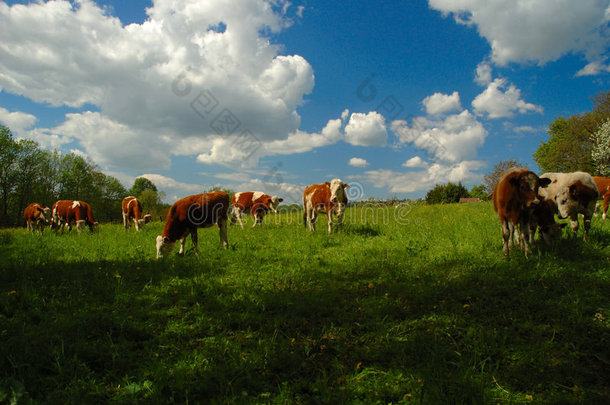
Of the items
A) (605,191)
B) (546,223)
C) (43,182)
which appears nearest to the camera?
(546,223)

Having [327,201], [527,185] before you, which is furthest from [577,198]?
[327,201]

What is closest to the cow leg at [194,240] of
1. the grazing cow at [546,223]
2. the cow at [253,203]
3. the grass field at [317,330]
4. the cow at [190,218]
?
the cow at [190,218]

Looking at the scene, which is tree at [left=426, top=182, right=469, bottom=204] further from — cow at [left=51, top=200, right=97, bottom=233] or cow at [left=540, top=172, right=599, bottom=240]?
cow at [left=51, top=200, right=97, bottom=233]

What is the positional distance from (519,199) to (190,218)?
8.85 meters

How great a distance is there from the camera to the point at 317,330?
4.27 metres

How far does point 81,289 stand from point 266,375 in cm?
469

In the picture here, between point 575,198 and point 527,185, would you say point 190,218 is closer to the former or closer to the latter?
point 527,185

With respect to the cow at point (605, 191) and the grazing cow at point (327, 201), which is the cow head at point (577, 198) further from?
the grazing cow at point (327, 201)

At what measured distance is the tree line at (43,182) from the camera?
4306 cm

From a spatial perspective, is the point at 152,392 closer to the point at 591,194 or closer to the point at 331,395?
the point at 331,395

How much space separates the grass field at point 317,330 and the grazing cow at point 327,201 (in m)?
5.36

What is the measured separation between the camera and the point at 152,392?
301 centimetres

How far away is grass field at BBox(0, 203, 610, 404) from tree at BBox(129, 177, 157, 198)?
263 ft

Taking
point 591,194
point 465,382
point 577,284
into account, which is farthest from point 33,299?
point 591,194
